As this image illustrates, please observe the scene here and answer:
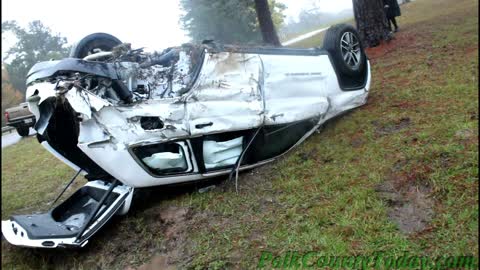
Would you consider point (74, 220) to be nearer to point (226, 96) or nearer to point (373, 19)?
point (226, 96)

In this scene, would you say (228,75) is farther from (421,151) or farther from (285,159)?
(421,151)

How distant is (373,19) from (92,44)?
4.70 m

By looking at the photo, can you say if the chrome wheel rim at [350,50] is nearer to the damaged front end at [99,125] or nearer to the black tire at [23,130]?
the damaged front end at [99,125]

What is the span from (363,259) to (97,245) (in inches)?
89.5

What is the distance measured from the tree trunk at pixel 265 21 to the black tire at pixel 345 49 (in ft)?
13.3

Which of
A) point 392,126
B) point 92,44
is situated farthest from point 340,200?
point 92,44

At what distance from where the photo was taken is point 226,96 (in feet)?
12.8

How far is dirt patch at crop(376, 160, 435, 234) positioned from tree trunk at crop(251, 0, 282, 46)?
6132mm

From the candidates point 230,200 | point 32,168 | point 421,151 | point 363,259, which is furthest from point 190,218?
point 32,168

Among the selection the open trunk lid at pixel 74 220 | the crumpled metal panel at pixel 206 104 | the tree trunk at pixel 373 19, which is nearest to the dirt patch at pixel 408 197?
the crumpled metal panel at pixel 206 104

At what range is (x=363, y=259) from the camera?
245cm

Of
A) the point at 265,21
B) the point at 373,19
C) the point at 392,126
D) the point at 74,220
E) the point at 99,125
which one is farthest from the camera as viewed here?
the point at 265,21

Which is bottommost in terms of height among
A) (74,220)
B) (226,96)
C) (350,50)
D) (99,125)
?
(74,220)

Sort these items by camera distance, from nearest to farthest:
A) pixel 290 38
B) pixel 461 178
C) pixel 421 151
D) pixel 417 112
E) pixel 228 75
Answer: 1. pixel 461 178
2. pixel 421 151
3. pixel 228 75
4. pixel 417 112
5. pixel 290 38
